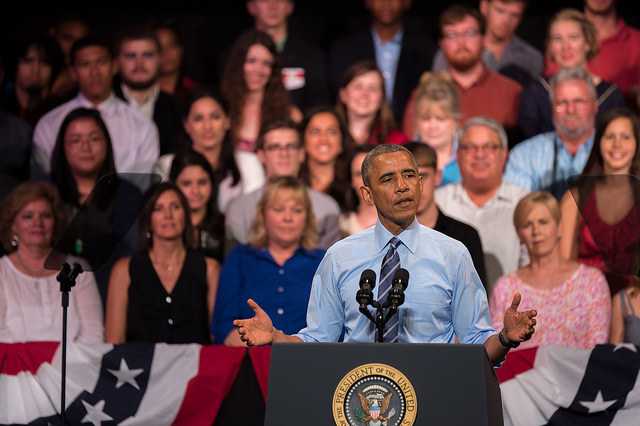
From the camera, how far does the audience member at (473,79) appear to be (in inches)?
334

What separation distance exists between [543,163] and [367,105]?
4.12 ft

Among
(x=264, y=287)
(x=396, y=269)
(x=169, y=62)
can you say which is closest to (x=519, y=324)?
(x=396, y=269)

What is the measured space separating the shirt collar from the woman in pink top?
2036 millimetres

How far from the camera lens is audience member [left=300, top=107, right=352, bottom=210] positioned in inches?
313

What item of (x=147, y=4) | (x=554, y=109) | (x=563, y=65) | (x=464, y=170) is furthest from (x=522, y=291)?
(x=147, y=4)

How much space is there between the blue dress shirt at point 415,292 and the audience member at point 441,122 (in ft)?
11.7

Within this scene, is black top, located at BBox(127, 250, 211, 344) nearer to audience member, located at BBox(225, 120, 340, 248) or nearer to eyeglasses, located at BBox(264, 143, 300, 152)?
audience member, located at BBox(225, 120, 340, 248)

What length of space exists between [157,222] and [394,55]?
9.30 ft

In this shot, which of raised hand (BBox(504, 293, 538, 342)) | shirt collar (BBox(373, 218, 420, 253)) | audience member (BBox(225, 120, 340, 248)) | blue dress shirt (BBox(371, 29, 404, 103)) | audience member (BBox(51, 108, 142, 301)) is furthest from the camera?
blue dress shirt (BBox(371, 29, 404, 103))

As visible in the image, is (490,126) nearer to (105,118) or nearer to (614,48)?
(614,48)

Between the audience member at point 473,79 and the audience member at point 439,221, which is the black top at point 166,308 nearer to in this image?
the audience member at point 439,221

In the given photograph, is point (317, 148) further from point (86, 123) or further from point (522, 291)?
point (522, 291)

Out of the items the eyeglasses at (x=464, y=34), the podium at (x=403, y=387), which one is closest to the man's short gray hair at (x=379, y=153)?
the podium at (x=403, y=387)

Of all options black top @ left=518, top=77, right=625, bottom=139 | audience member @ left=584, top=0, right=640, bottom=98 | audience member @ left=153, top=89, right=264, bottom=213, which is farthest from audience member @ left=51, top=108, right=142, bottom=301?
audience member @ left=584, top=0, right=640, bottom=98
